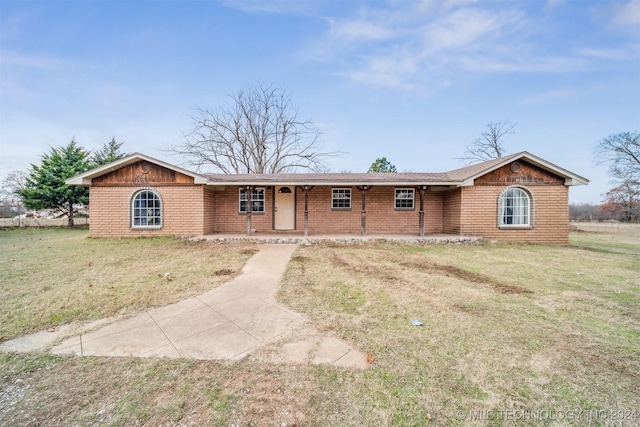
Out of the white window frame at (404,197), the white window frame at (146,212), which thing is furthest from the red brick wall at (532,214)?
the white window frame at (146,212)

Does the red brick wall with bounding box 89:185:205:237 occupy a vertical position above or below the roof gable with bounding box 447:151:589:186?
below

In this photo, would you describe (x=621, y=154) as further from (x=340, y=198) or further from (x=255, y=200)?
(x=255, y=200)

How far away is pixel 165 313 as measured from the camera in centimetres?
340

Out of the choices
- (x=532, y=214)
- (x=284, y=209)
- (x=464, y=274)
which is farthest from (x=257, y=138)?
(x=464, y=274)

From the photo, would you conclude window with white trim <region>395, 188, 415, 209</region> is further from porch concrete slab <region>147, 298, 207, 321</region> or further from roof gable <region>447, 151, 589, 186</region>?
porch concrete slab <region>147, 298, 207, 321</region>

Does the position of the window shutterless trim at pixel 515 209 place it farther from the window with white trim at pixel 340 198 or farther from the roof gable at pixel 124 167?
the roof gable at pixel 124 167

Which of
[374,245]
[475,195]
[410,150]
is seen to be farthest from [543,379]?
[410,150]

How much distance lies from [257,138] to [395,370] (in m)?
24.5

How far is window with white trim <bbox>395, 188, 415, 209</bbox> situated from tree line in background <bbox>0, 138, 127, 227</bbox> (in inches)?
792

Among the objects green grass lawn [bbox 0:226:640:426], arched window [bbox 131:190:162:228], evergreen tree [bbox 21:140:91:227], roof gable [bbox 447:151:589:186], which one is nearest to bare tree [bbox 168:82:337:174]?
evergreen tree [bbox 21:140:91:227]

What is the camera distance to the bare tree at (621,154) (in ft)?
69.2

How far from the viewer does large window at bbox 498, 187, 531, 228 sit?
10.3 metres

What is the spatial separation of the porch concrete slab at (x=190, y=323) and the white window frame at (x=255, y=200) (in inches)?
335

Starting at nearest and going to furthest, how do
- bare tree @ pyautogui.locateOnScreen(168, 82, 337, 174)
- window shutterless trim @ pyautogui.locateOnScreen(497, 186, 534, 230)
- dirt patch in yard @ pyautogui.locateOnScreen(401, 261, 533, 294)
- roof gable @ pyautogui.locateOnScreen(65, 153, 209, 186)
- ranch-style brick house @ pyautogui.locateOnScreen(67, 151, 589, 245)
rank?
dirt patch in yard @ pyautogui.locateOnScreen(401, 261, 533, 294)
roof gable @ pyautogui.locateOnScreen(65, 153, 209, 186)
ranch-style brick house @ pyautogui.locateOnScreen(67, 151, 589, 245)
window shutterless trim @ pyautogui.locateOnScreen(497, 186, 534, 230)
bare tree @ pyautogui.locateOnScreen(168, 82, 337, 174)
